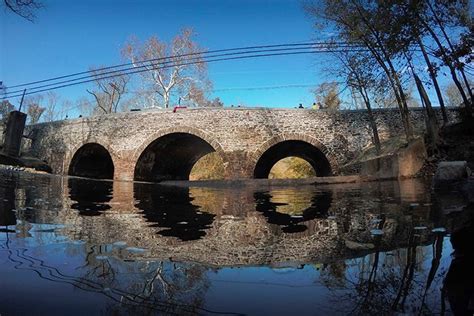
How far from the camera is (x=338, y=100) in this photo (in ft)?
103

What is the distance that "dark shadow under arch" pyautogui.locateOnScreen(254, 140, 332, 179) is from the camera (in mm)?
21672

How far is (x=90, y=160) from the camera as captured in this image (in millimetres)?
27500

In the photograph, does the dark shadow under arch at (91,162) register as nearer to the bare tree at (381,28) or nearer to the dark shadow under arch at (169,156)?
the dark shadow under arch at (169,156)

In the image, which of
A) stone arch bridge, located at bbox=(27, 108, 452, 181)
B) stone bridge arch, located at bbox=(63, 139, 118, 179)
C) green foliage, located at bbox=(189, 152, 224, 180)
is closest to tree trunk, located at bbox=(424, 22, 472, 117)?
stone arch bridge, located at bbox=(27, 108, 452, 181)

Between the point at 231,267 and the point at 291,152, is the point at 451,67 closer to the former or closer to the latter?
the point at 231,267

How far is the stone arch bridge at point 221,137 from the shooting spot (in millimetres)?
20172

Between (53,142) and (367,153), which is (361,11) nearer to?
(367,153)

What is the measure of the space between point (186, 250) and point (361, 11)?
15.6 meters

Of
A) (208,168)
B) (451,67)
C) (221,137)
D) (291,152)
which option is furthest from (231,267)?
(208,168)

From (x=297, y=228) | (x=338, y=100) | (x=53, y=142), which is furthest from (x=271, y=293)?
(x=338, y=100)

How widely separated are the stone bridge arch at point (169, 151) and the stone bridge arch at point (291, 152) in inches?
84.9

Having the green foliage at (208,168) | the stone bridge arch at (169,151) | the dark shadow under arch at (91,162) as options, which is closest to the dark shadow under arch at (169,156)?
the stone bridge arch at (169,151)

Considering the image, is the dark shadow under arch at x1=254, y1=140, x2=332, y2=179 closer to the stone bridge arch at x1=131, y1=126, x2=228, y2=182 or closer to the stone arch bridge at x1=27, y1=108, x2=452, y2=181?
the stone arch bridge at x1=27, y1=108, x2=452, y2=181

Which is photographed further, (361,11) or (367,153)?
(367,153)
